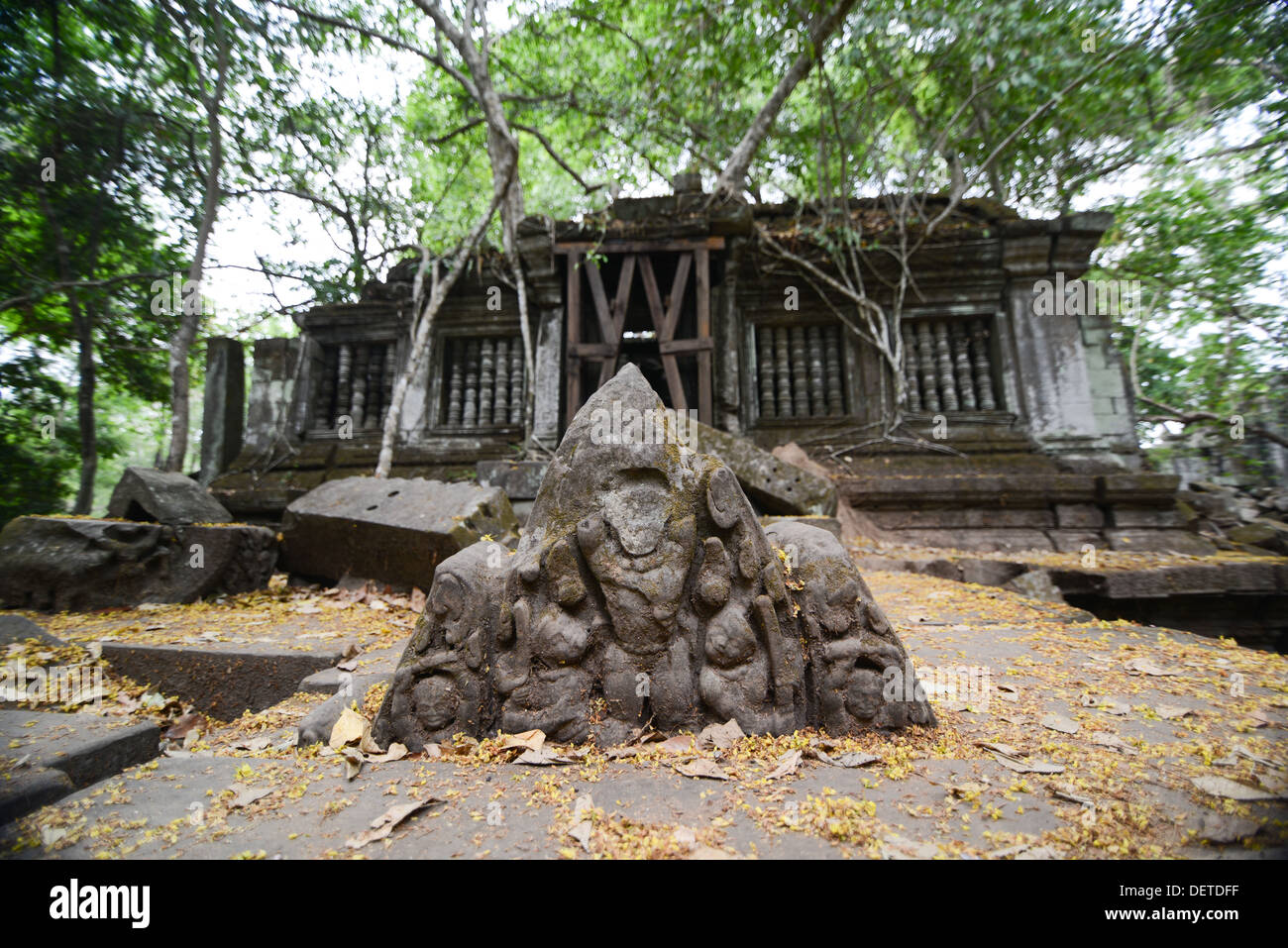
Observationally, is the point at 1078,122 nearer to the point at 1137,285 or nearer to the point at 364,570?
the point at 1137,285

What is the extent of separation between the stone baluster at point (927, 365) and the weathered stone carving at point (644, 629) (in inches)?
248

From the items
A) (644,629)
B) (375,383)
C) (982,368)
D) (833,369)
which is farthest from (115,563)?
(982,368)

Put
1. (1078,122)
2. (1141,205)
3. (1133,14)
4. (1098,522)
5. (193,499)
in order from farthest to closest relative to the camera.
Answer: (1141,205), (1078,122), (1133,14), (1098,522), (193,499)

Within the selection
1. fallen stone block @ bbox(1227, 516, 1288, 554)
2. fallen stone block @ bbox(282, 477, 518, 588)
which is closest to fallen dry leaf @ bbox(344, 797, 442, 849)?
→ fallen stone block @ bbox(282, 477, 518, 588)

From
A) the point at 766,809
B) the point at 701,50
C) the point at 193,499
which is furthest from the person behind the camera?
the point at 701,50

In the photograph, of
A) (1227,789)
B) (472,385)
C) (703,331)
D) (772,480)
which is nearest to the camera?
(1227,789)

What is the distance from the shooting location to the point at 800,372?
320 inches

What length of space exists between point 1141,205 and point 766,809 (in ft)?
40.7

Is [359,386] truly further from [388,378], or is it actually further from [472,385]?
[472,385]

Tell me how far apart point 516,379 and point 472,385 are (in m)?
0.65

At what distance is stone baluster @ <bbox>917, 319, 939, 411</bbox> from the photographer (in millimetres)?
7797

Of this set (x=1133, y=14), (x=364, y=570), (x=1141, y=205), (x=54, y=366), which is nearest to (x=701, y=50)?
(x=1133, y=14)

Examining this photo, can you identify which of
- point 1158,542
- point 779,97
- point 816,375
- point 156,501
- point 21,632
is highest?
point 779,97

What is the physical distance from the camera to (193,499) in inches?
212
